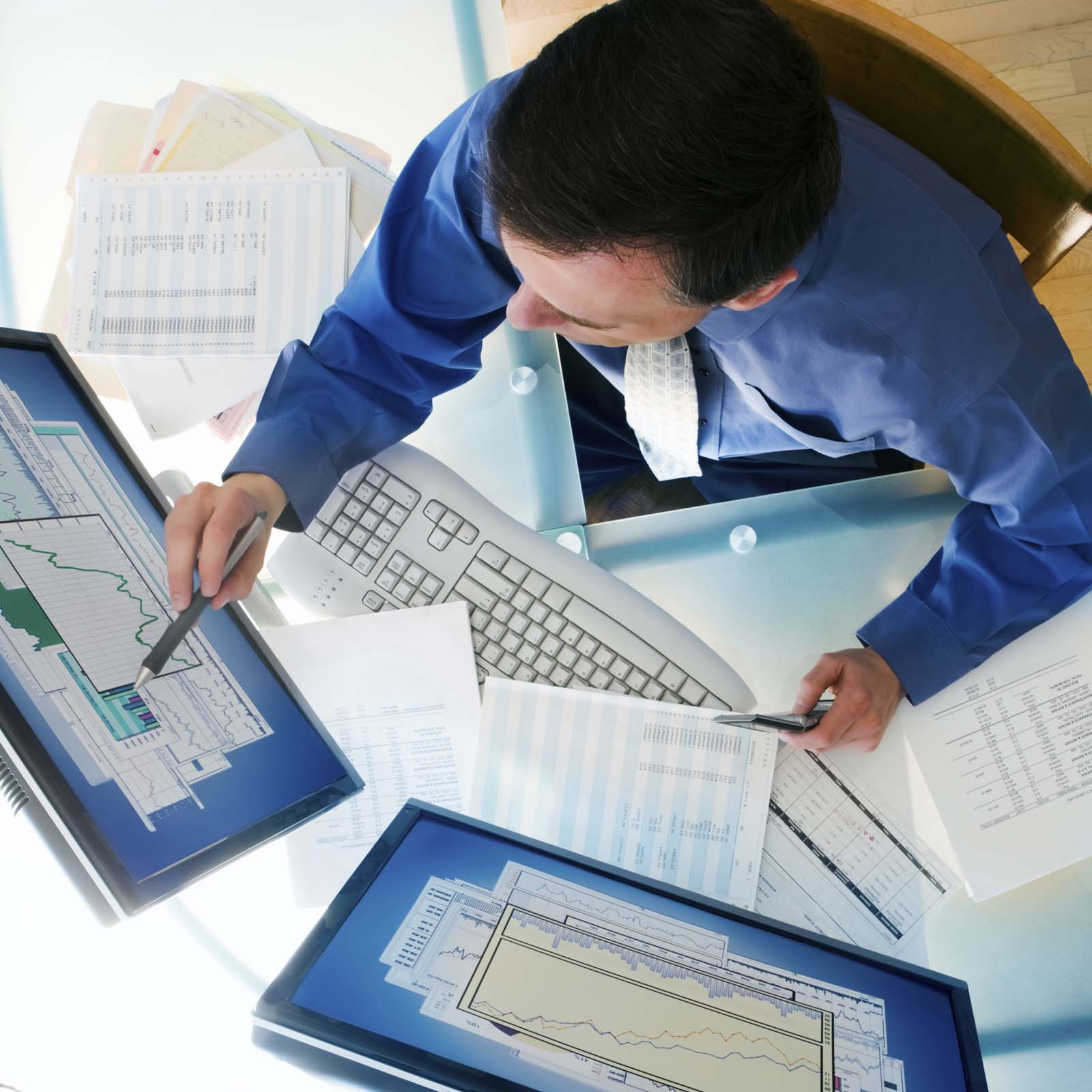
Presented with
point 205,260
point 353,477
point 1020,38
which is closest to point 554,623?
point 353,477

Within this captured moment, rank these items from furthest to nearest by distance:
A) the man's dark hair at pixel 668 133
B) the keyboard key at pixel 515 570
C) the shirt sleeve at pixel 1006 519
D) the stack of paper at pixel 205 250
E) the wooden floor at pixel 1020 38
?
1. the wooden floor at pixel 1020 38
2. the stack of paper at pixel 205 250
3. the keyboard key at pixel 515 570
4. the shirt sleeve at pixel 1006 519
5. the man's dark hair at pixel 668 133

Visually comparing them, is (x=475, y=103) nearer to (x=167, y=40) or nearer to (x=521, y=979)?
(x=167, y=40)

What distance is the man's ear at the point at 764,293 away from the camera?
61 cm

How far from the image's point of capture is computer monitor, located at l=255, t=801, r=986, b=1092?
0.51 m

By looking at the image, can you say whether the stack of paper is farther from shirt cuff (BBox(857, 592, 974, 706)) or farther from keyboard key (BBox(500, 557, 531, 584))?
shirt cuff (BBox(857, 592, 974, 706))

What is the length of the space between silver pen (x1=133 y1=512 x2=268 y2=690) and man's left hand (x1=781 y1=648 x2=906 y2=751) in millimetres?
474

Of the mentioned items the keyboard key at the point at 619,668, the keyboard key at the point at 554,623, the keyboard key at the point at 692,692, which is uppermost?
the keyboard key at the point at 554,623

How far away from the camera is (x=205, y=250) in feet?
3.11

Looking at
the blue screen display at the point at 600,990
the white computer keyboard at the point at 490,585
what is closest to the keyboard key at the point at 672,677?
the white computer keyboard at the point at 490,585

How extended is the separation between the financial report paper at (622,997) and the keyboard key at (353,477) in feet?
1.27

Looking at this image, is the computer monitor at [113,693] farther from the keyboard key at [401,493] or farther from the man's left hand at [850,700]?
the man's left hand at [850,700]

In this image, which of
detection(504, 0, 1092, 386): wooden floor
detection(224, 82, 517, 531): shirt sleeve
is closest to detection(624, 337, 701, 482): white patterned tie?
detection(224, 82, 517, 531): shirt sleeve

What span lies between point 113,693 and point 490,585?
13.4 inches

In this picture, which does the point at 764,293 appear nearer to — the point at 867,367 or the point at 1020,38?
the point at 867,367
